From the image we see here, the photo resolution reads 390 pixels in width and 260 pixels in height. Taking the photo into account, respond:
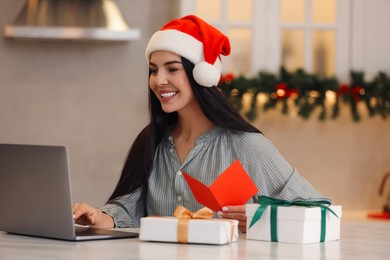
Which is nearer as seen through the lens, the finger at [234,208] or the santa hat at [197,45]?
the finger at [234,208]

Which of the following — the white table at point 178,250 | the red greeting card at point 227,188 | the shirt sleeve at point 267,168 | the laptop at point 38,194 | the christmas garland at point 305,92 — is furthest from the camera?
the christmas garland at point 305,92

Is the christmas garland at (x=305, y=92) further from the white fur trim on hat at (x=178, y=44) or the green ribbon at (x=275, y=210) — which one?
the green ribbon at (x=275, y=210)

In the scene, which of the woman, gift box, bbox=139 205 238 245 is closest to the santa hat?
the woman

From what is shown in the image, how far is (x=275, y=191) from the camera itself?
2705 mm

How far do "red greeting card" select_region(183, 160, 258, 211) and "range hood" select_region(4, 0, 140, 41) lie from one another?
95.3 inches

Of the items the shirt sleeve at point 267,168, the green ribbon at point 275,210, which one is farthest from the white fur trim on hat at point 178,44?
the green ribbon at point 275,210

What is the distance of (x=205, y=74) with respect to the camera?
275 cm

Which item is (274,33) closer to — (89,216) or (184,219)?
(89,216)

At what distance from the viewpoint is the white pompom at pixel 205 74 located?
2.76 meters

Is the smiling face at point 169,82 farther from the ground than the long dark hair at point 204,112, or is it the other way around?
the smiling face at point 169,82

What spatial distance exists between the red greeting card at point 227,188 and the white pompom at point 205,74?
56 cm

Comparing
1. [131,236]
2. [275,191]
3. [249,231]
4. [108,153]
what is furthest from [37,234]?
[108,153]

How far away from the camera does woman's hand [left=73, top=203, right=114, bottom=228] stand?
7.77ft

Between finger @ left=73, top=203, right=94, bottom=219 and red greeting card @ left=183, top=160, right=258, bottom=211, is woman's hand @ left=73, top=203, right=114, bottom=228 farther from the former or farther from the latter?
red greeting card @ left=183, top=160, right=258, bottom=211
